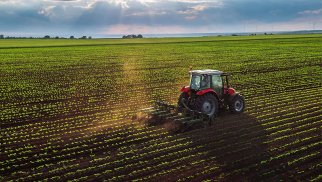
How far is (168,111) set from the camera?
15.3 m

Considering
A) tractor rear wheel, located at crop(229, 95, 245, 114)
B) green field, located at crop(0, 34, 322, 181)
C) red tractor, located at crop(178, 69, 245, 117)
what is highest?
red tractor, located at crop(178, 69, 245, 117)

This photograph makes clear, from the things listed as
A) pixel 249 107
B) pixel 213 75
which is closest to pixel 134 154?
pixel 213 75

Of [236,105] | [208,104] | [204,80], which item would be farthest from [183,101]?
[236,105]

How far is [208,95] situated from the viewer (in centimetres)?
1495

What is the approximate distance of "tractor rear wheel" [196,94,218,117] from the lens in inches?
580

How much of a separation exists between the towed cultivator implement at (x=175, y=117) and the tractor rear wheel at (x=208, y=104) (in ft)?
1.11

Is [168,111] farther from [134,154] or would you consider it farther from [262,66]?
[262,66]

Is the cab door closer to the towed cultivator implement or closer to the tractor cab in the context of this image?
the tractor cab

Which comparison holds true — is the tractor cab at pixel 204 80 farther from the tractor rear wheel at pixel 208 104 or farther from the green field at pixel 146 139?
the green field at pixel 146 139

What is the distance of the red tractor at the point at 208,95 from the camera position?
14.9 meters

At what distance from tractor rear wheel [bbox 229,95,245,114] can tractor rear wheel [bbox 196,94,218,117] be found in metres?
0.96

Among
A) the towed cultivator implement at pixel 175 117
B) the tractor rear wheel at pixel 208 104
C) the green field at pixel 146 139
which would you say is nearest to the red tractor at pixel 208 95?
the tractor rear wheel at pixel 208 104

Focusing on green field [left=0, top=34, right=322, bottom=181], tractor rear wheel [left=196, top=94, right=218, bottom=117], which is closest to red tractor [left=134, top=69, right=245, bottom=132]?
tractor rear wheel [left=196, top=94, right=218, bottom=117]

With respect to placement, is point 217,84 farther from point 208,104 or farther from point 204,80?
point 208,104
